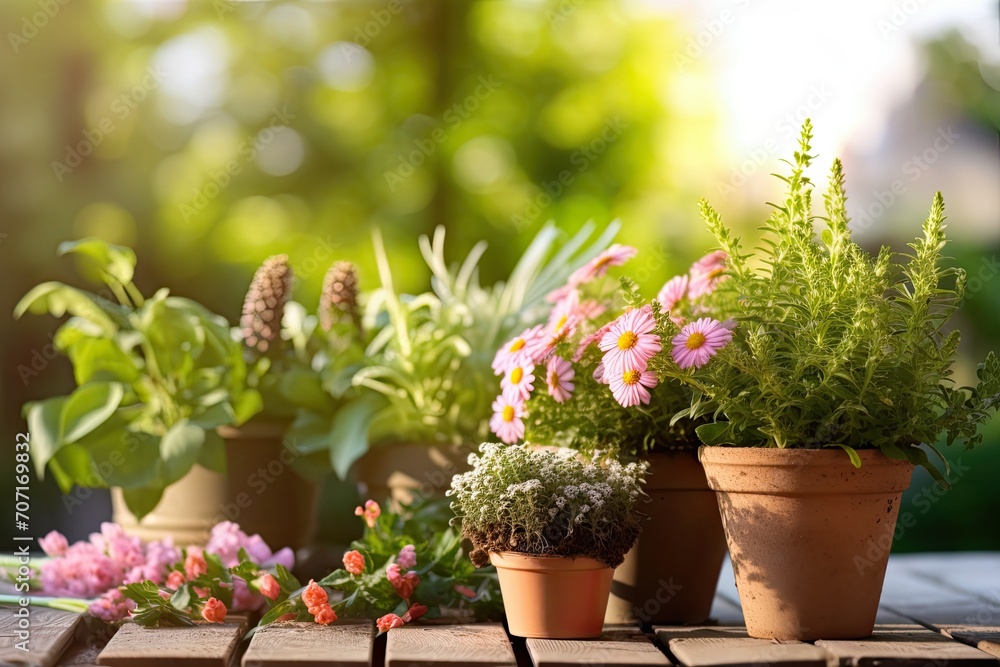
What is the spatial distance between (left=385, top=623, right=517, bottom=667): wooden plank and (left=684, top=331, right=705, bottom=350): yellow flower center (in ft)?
1.85

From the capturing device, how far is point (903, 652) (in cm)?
133

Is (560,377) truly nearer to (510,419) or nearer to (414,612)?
(510,419)

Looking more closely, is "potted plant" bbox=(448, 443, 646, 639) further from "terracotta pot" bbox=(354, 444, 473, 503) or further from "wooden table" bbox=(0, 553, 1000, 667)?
"terracotta pot" bbox=(354, 444, 473, 503)

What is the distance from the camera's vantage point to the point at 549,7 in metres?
5.52

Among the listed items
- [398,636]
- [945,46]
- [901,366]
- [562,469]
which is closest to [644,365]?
[562,469]

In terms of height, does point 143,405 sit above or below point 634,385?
below

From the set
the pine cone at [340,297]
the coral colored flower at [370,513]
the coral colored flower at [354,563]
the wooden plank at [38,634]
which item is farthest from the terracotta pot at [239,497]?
the coral colored flower at [354,563]

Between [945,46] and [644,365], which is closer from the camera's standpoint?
[644,365]

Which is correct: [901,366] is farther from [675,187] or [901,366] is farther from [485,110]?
[485,110]

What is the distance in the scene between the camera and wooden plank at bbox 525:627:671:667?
1.30 metres

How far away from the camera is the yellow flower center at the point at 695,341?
145 cm

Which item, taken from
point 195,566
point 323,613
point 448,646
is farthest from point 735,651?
point 195,566

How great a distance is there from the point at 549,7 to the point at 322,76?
4.87ft

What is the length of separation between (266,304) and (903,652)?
1581 mm
